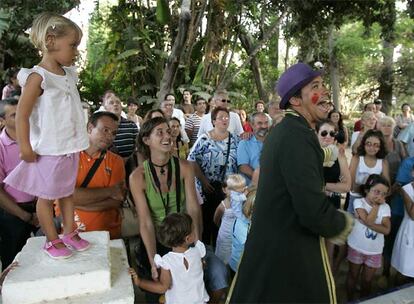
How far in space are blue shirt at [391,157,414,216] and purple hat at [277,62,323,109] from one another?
2.78 metres

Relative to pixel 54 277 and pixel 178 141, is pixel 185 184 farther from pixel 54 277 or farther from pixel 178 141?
pixel 178 141

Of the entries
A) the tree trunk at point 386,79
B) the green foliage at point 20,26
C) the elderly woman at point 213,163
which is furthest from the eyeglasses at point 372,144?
the tree trunk at point 386,79

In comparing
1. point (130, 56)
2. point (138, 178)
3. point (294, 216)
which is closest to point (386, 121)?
point (138, 178)

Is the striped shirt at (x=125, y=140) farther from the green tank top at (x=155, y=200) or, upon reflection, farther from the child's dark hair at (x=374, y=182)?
the child's dark hair at (x=374, y=182)

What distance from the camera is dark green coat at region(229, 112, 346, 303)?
1.65 m

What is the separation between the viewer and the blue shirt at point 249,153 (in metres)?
4.25

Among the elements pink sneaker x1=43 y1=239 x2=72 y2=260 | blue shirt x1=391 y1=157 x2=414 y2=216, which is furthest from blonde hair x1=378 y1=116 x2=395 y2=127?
pink sneaker x1=43 y1=239 x2=72 y2=260

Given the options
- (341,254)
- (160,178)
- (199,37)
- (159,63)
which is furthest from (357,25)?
(160,178)

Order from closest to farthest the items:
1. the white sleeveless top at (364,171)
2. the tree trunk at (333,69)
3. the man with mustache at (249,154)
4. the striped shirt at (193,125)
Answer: the man with mustache at (249,154), the white sleeveless top at (364,171), the striped shirt at (193,125), the tree trunk at (333,69)

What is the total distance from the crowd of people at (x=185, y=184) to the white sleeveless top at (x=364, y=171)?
0.01 m

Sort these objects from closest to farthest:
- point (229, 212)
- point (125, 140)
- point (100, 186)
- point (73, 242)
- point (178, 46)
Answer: point (73, 242) → point (100, 186) → point (229, 212) → point (125, 140) → point (178, 46)

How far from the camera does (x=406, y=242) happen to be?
12.4 ft

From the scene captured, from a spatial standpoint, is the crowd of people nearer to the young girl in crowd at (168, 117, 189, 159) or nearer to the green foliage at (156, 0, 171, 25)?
the young girl in crowd at (168, 117, 189, 159)

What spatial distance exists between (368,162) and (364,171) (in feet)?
0.43
